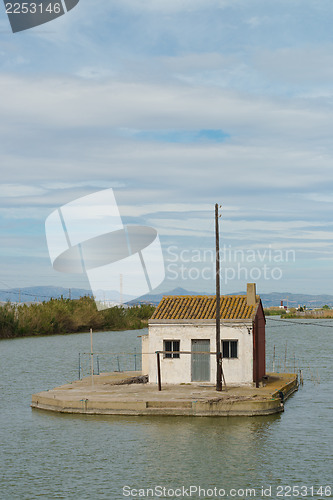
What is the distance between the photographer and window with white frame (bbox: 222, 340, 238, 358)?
35.0 metres

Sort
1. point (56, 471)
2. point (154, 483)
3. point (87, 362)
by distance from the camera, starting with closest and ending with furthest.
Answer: point (154, 483) → point (56, 471) → point (87, 362)

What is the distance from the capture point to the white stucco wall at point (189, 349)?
115 feet

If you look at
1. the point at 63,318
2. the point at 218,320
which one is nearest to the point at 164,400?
the point at 218,320

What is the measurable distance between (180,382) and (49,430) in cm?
835

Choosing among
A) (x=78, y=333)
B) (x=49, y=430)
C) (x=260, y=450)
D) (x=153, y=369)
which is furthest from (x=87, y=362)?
(x=78, y=333)

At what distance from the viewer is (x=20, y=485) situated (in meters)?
22.0

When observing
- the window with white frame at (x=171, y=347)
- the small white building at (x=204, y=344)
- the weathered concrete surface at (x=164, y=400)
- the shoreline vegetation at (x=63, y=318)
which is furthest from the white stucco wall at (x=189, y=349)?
the shoreline vegetation at (x=63, y=318)

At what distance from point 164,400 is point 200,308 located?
698 cm

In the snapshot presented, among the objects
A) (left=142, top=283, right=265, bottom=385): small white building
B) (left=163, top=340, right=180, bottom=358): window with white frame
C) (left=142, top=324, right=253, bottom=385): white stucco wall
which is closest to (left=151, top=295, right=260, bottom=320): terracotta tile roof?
(left=142, top=283, right=265, bottom=385): small white building

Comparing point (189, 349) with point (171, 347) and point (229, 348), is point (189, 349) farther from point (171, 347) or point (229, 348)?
point (229, 348)

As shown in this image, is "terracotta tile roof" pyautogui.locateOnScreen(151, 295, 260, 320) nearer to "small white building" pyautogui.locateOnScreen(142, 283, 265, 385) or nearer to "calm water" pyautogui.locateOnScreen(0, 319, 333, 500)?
"small white building" pyautogui.locateOnScreen(142, 283, 265, 385)

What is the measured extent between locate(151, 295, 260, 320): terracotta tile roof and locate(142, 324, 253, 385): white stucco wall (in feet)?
2.08

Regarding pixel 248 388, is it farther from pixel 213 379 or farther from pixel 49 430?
pixel 49 430

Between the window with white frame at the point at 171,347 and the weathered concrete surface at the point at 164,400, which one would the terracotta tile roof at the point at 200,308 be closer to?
the window with white frame at the point at 171,347
